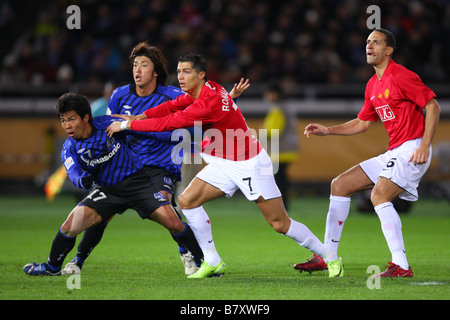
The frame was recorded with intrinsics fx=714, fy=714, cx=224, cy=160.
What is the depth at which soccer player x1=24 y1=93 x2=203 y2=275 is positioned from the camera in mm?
6234

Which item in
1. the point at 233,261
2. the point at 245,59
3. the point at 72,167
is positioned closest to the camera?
the point at 72,167

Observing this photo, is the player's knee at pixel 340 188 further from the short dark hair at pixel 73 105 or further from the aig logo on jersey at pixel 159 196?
the short dark hair at pixel 73 105

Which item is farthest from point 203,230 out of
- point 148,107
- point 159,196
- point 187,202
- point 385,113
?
point 385,113

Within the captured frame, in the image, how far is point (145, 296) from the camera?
529 centimetres

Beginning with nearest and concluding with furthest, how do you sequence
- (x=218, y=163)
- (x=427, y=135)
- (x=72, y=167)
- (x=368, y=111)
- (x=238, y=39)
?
(x=72, y=167) → (x=427, y=135) → (x=218, y=163) → (x=368, y=111) → (x=238, y=39)

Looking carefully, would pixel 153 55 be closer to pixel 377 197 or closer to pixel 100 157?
pixel 100 157

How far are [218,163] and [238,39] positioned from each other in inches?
473

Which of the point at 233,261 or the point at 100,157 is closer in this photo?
the point at 100,157

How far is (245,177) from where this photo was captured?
6.32 metres

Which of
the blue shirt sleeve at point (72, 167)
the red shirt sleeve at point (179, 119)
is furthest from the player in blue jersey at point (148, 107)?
the blue shirt sleeve at point (72, 167)

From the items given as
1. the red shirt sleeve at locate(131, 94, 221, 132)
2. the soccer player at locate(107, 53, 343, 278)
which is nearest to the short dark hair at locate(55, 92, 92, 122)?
the soccer player at locate(107, 53, 343, 278)

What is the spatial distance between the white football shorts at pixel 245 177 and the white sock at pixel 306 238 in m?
0.32
